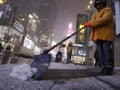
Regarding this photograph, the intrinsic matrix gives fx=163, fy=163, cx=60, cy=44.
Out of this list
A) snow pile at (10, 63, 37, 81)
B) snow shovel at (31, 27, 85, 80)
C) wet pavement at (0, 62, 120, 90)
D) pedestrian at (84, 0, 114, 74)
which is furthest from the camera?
pedestrian at (84, 0, 114, 74)

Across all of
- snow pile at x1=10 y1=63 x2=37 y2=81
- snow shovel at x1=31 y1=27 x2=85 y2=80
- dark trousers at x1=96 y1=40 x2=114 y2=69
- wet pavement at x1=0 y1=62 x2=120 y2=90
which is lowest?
wet pavement at x1=0 y1=62 x2=120 y2=90

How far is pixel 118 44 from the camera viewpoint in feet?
41.6

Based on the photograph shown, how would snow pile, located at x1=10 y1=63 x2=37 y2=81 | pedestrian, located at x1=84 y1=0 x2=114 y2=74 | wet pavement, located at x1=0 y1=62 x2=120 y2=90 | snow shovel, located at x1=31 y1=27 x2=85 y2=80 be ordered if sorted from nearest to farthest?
wet pavement, located at x1=0 y1=62 x2=120 y2=90
snow pile, located at x1=10 y1=63 x2=37 y2=81
snow shovel, located at x1=31 y1=27 x2=85 y2=80
pedestrian, located at x1=84 y1=0 x2=114 y2=74

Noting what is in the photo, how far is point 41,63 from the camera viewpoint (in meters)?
2.78

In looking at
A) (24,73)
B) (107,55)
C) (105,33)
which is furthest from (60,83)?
(105,33)

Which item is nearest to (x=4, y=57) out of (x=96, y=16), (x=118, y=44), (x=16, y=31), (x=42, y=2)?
(x=96, y=16)

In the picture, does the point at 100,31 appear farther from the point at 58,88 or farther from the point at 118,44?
the point at 118,44

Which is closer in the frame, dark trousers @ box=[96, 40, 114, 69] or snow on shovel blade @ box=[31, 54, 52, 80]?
snow on shovel blade @ box=[31, 54, 52, 80]

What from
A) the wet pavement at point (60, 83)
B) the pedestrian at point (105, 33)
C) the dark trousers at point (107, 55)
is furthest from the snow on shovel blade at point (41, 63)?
the dark trousers at point (107, 55)

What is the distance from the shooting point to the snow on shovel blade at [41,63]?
2.57 metres

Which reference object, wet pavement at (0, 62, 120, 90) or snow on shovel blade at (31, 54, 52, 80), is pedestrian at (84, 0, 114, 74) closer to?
wet pavement at (0, 62, 120, 90)

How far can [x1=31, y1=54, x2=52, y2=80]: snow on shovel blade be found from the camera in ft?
8.42

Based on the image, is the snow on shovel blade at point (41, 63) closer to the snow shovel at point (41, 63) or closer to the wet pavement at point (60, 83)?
the snow shovel at point (41, 63)

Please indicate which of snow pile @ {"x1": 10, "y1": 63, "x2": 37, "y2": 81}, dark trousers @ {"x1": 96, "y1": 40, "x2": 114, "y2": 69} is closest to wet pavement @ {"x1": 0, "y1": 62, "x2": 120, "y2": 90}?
snow pile @ {"x1": 10, "y1": 63, "x2": 37, "y2": 81}
